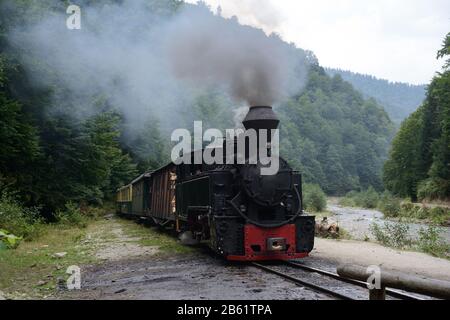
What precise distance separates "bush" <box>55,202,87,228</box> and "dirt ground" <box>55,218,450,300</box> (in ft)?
20.0

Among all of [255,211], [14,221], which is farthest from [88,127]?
Result: [255,211]

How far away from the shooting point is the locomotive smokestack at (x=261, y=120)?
30.9 ft

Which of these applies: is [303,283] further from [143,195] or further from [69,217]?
[69,217]

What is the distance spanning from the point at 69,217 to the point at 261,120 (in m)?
13.0

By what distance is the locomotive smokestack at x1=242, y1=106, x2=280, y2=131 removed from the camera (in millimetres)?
9430

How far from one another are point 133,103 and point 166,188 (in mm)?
21039

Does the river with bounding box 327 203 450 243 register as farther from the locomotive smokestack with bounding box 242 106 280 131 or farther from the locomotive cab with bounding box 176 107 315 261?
the locomotive smokestack with bounding box 242 106 280 131

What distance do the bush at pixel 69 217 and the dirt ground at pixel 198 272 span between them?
609 centimetres

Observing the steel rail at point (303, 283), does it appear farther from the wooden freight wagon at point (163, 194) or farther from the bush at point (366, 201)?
the bush at point (366, 201)

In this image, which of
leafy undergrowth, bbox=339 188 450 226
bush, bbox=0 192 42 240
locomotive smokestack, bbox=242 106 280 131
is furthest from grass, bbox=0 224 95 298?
leafy undergrowth, bbox=339 188 450 226

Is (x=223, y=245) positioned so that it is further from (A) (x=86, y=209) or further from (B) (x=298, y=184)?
(A) (x=86, y=209)

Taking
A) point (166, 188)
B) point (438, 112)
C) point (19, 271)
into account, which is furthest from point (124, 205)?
point (438, 112)

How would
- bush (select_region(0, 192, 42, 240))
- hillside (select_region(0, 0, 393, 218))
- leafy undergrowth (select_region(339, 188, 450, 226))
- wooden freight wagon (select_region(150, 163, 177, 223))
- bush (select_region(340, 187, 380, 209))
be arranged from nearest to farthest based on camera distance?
bush (select_region(0, 192, 42, 240)), wooden freight wagon (select_region(150, 163, 177, 223)), hillside (select_region(0, 0, 393, 218)), leafy undergrowth (select_region(339, 188, 450, 226)), bush (select_region(340, 187, 380, 209))
